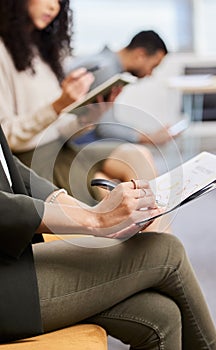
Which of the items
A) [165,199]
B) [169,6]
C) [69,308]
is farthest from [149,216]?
[169,6]

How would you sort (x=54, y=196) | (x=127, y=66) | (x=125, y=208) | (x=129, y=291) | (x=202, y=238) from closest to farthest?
(x=125, y=208)
(x=129, y=291)
(x=54, y=196)
(x=127, y=66)
(x=202, y=238)

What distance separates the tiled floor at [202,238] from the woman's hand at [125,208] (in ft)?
2.38

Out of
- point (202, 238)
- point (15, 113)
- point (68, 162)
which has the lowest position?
point (202, 238)

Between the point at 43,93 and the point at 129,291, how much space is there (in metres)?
1.04

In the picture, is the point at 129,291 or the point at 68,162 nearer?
the point at 129,291

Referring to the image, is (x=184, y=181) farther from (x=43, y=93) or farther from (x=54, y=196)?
(x=43, y=93)

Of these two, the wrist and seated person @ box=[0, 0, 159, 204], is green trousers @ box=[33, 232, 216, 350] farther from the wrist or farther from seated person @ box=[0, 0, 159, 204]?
seated person @ box=[0, 0, 159, 204]

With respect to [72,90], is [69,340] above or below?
below

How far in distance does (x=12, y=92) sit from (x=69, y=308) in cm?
106

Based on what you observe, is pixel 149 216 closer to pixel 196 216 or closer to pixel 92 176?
pixel 92 176

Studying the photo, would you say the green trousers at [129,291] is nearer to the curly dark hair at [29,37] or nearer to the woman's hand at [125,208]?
the woman's hand at [125,208]

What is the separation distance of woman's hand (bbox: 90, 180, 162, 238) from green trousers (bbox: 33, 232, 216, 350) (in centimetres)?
9

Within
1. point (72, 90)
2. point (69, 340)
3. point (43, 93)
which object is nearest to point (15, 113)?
point (43, 93)

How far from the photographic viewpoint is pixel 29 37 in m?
2.08
